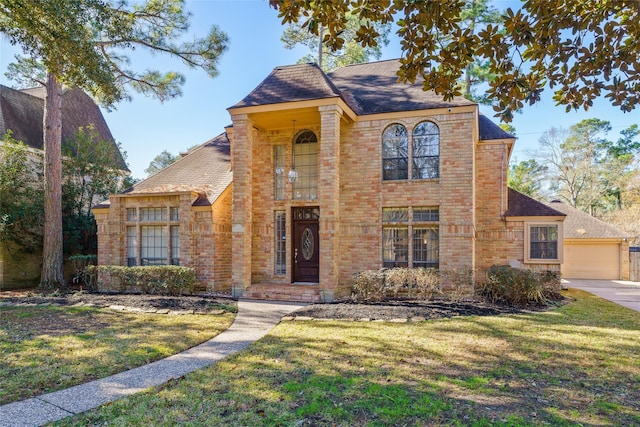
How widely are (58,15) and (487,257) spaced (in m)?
13.5

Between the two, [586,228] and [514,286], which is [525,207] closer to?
[514,286]

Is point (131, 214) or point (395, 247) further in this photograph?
point (131, 214)

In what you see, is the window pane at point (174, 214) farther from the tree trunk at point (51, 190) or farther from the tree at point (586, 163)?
the tree at point (586, 163)

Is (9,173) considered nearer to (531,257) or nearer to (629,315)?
(531,257)

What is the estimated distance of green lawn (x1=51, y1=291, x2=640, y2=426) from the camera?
3770 millimetres

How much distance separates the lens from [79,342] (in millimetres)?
6453

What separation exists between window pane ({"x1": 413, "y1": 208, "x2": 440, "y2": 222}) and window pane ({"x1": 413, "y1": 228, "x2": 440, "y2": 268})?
1.03 ft

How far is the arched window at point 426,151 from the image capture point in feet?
38.8

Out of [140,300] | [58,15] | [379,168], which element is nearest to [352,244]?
[379,168]

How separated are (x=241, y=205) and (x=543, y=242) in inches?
377

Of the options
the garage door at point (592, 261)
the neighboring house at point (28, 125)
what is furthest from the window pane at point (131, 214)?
the garage door at point (592, 261)

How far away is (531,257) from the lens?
12164 millimetres

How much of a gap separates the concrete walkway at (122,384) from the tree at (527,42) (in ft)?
15.2

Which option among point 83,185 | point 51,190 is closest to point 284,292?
point 51,190
